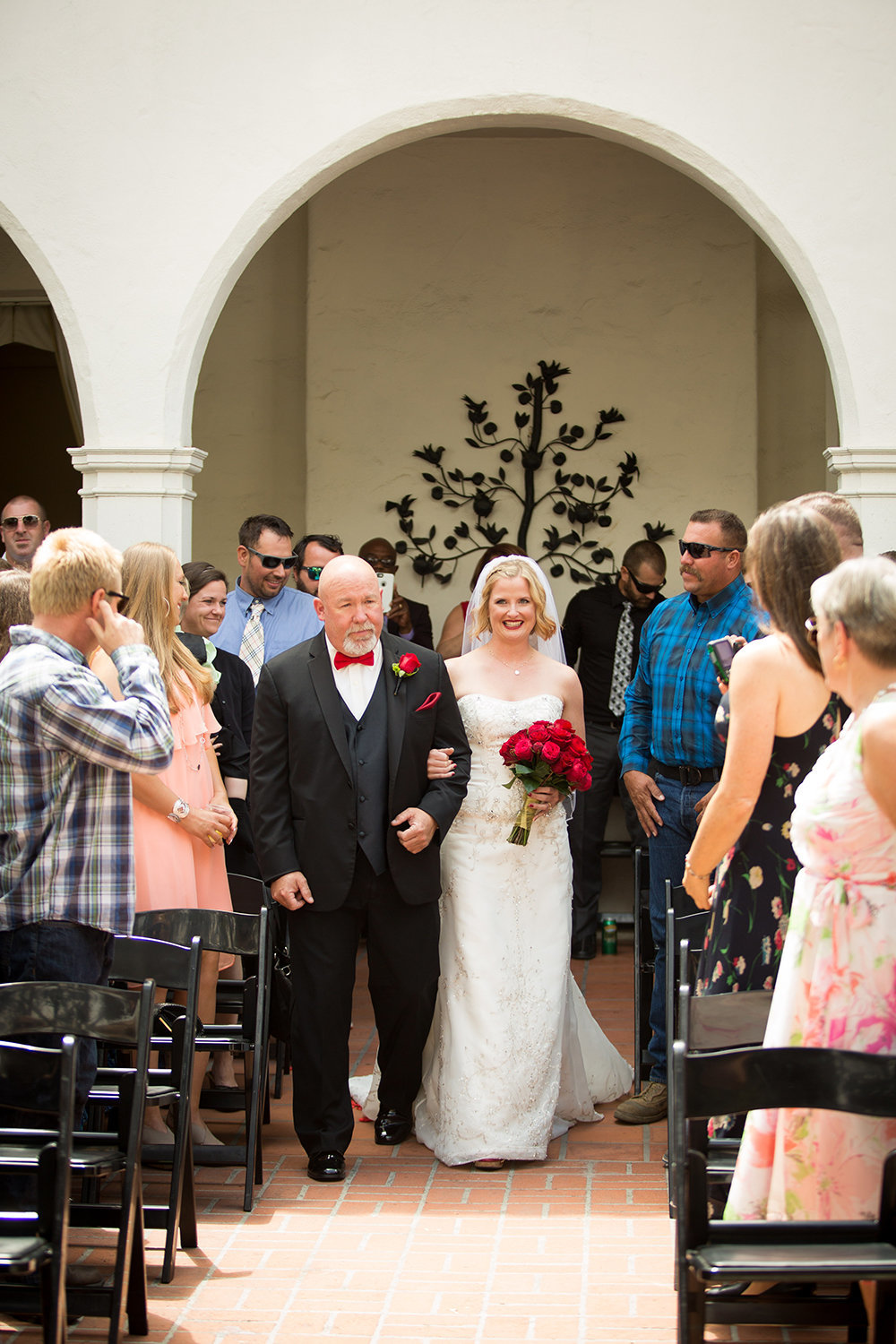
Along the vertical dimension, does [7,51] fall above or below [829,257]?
above

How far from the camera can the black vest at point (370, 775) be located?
4.80 meters

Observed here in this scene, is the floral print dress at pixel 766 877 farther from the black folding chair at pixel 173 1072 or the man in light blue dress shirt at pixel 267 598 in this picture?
the man in light blue dress shirt at pixel 267 598

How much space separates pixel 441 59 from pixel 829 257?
1.96 meters

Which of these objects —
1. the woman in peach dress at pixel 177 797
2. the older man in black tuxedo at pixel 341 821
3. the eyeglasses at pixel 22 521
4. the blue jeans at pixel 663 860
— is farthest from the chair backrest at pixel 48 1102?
the eyeglasses at pixel 22 521

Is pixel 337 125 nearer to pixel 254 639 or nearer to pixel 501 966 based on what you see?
pixel 254 639

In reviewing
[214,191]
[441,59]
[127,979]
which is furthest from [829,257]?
[127,979]

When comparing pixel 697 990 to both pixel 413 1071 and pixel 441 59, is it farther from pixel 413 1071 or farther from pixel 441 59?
pixel 441 59

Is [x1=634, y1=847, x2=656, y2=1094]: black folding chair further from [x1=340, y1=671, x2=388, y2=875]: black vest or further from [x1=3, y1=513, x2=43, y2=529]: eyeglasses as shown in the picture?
[x1=3, y1=513, x2=43, y2=529]: eyeglasses

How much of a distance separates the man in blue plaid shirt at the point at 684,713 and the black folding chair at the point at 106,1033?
2.33 m

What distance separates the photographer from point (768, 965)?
3.67 metres

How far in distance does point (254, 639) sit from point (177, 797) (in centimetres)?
187

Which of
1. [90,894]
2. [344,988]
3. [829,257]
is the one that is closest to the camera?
[90,894]

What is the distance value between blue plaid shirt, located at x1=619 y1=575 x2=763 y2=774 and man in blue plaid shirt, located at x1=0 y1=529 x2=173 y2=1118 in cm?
240

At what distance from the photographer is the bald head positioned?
4781 mm
